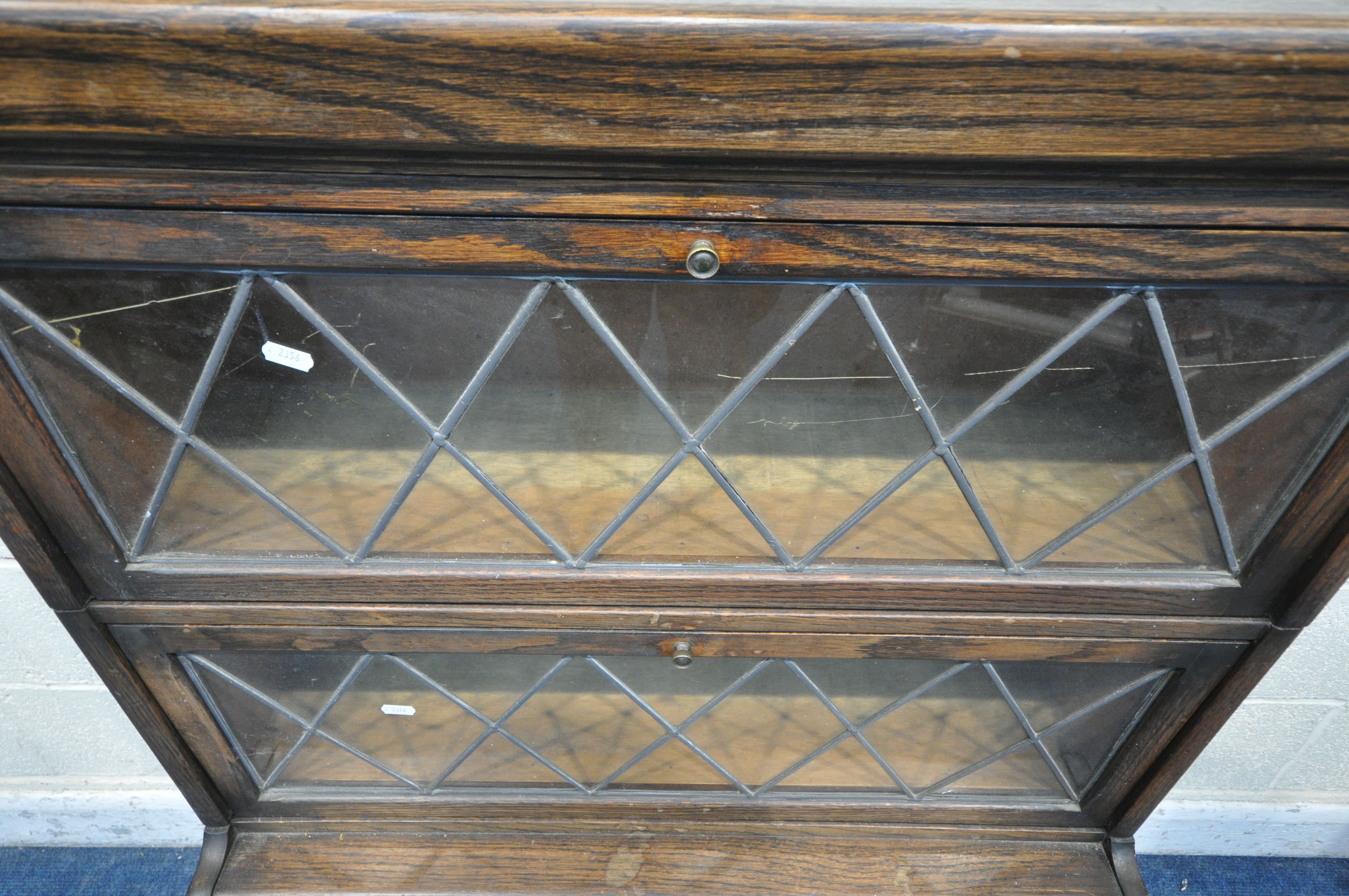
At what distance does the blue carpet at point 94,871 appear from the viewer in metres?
0.93

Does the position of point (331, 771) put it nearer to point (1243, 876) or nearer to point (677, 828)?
point (677, 828)

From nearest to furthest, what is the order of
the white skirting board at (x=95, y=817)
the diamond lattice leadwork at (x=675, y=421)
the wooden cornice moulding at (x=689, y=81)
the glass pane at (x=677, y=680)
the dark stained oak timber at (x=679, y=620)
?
the wooden cornice moulding at (x=689, y=81) → the diamond lattice leadwork at (x=675, y=421) → the dark stained oak timber at (x=679, y=620) → the glass pane at (x=677, y=680) → the white skirting board at (x=95, y=817)

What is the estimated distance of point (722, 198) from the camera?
1.07 ft

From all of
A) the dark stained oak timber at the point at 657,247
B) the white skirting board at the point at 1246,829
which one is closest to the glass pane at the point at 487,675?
the dark stained oak timber at the point at 657,247

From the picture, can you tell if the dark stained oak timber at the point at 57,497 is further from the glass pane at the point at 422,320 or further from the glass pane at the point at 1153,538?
the glass pane at the point at 1153,538

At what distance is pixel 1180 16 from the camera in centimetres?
28

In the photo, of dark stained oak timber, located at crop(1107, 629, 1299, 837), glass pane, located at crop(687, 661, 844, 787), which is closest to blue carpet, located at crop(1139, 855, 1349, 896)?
dark stained oak timber, located at crop(1107, 629, 1299, 837)

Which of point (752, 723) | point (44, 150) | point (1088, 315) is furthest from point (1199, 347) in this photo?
point (44, 150)

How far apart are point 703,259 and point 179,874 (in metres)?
1.07

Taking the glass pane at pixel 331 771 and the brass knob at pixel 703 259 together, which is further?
the glass pane at pixel 331 771

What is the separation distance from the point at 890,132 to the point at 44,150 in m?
0.34

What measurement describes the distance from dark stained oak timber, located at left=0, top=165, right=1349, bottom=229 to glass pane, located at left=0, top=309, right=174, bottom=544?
0.09 meters

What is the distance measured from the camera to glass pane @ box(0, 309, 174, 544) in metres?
0.39

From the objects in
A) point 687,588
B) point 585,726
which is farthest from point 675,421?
point 585,726
